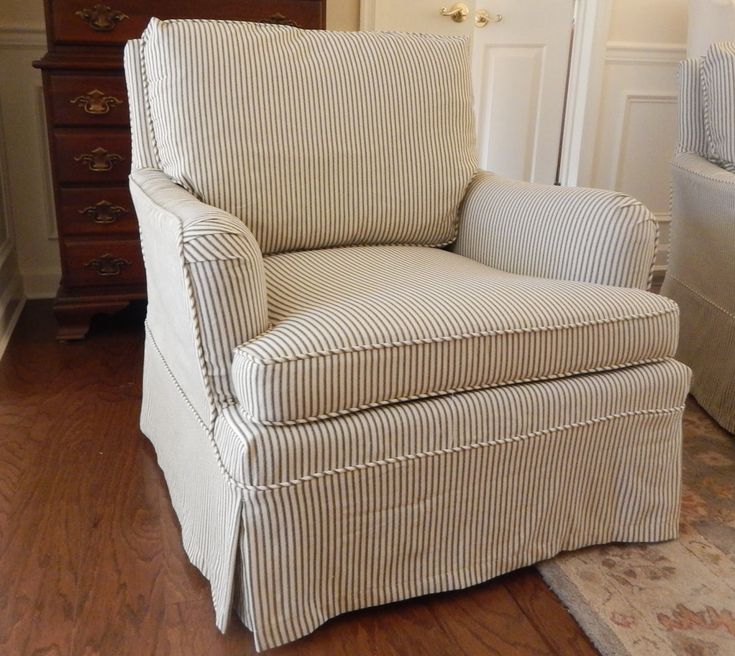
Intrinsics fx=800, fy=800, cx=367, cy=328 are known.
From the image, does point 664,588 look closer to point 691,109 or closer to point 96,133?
point 691,109

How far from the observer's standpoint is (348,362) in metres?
1.10

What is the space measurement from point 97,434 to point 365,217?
0.78 meters

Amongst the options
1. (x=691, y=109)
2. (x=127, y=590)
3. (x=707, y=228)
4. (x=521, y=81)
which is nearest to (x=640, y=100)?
(x=521, y=81)

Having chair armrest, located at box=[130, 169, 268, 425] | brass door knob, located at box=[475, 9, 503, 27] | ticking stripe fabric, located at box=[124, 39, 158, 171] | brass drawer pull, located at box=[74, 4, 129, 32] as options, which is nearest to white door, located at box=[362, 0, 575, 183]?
brass door knob, located at box=[475, 9, 503, 27]

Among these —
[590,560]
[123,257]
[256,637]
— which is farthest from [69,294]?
[590,560]

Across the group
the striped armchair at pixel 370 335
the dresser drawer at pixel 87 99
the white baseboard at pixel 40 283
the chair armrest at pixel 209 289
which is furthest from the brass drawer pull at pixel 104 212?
the chair armrest at pixel 209 289

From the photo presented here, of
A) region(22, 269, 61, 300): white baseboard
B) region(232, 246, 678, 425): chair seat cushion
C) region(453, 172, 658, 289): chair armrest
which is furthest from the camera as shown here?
region(22, 269, 61, 300): white baseboard

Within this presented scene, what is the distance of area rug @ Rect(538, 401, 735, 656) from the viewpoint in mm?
1195

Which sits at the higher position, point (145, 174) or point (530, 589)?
point (145, 174)

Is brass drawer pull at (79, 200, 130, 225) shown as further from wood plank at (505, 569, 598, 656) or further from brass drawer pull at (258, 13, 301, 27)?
wood plank at (505, 569, 598, 656)

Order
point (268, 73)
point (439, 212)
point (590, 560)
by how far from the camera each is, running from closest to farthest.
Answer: point (590, 560) < point (268, 73) < point (439, 212)

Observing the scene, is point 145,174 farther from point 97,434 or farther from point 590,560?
point 590,560

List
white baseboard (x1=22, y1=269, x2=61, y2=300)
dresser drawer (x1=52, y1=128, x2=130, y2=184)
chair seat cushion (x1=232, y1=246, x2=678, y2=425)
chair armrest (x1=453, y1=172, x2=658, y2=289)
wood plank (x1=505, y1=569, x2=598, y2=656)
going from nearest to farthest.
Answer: chair seat cushion (x1=232, y1=246, x2=678, y2=425), wood plank (x1=505, y1=569, x2=598, y2=656), chair armrest (x1=453, y1=172, x2=658, y2=289), dresser drawer (x1=52, y1=128, x2=130, y2=184), white baseboard (x1=22, y1=269, x2=61, y2=300)

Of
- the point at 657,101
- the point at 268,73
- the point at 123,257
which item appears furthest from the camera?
the point at 657,101
